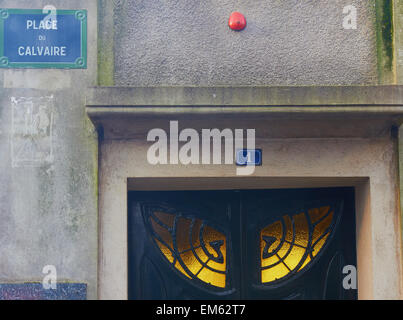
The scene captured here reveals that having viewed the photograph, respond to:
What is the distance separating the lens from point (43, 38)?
507 centimetres

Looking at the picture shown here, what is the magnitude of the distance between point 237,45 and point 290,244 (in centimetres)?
180

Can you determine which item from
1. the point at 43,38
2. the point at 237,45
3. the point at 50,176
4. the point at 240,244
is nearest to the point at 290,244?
the point at 240,244

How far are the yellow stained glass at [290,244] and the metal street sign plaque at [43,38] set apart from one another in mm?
2159

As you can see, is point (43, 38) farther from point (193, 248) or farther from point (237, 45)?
point (193, 248)

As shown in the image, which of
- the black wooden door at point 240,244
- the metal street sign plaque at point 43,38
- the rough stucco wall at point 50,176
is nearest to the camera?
the rough stucco wall at point 50,176

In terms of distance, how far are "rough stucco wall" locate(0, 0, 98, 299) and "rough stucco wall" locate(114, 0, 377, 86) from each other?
354 mm

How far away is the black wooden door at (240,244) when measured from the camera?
554cm

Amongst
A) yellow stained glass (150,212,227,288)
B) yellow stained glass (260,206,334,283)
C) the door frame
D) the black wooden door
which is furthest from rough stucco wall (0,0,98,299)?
yellow stained glass (260,206,334,283)

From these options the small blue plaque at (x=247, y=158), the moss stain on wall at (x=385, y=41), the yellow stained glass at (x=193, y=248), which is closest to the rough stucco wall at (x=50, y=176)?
the yellow stained glass at (x=193, y=248)

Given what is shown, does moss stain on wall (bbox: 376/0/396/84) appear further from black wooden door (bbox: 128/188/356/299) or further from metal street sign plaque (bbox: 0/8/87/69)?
metal street sign plaque (bbox: 0/8/87/69)

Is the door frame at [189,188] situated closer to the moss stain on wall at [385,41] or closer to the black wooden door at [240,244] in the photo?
the black wooden door at [240,244]

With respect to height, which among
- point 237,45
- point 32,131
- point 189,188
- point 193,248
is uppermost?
point 237,45
